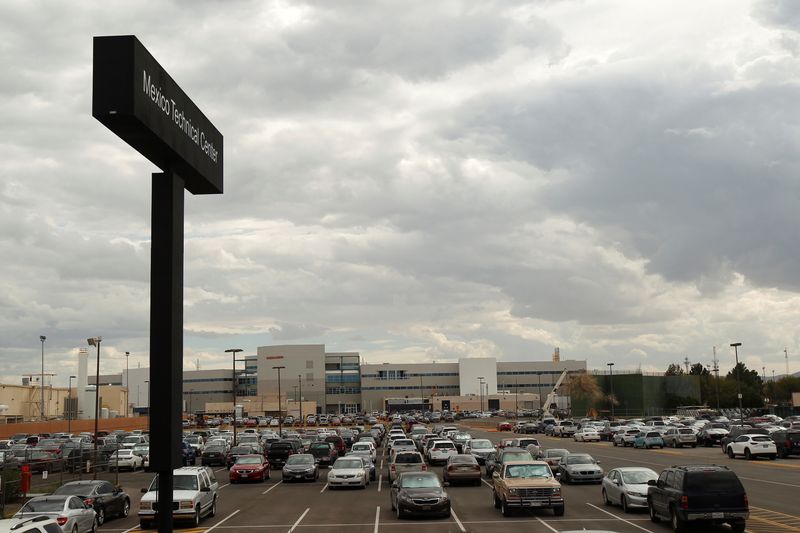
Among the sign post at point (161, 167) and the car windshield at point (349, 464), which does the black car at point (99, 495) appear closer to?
the car windshield at point (349, 464)

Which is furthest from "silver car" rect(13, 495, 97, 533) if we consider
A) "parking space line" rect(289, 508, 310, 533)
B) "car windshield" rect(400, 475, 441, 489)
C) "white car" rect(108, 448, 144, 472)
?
"white car" rect(108, 448, 144, 472)

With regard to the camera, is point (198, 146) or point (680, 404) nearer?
point (198, 146)

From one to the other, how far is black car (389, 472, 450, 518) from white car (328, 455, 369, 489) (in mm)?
9184

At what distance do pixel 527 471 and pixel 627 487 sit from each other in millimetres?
3362

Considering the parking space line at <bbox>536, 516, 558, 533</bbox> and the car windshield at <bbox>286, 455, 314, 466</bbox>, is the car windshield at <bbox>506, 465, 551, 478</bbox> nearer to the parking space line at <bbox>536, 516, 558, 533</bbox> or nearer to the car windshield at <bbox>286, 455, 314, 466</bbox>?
the parking space line at <bbox>536, 516, 558, 533</bbox>

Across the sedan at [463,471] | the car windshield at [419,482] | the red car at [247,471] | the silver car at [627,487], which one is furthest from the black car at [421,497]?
the red car at [247,471]

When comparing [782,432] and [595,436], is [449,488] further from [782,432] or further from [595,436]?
[595,436]

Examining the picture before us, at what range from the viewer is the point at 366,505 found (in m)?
31.9

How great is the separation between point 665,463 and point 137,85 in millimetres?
43753

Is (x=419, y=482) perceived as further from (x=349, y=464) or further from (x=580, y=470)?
(x=580, y=470)

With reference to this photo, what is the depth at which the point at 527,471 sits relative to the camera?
28797 millimetres

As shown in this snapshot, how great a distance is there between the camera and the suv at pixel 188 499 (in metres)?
27.0

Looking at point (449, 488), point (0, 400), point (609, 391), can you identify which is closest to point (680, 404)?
point (609, 391)

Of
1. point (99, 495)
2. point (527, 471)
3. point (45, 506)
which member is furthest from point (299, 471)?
point (45, 506)
